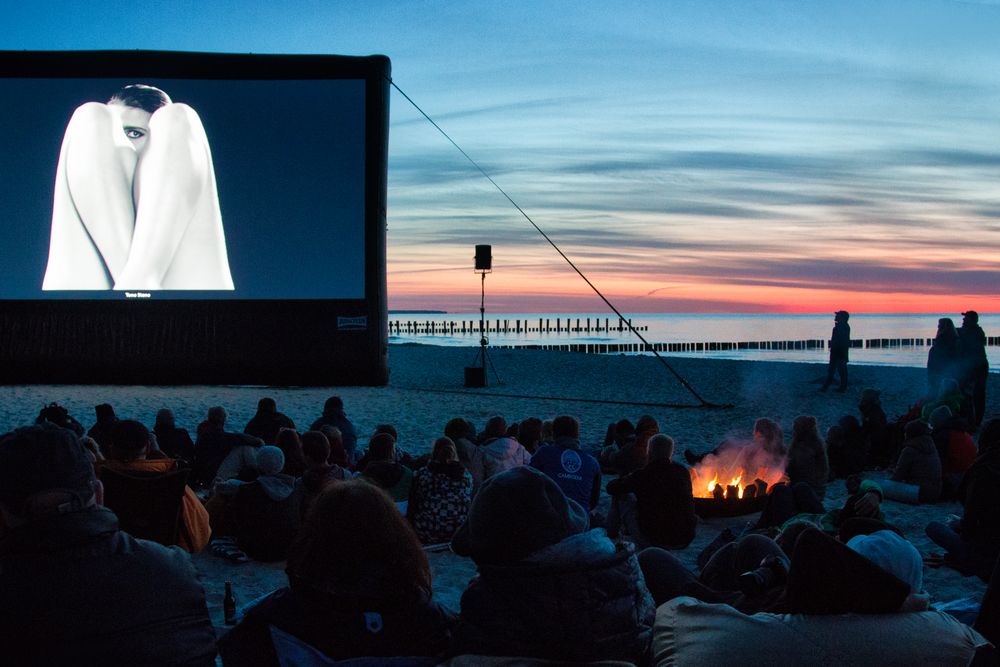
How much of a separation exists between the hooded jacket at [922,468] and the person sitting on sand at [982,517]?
5.83 feet

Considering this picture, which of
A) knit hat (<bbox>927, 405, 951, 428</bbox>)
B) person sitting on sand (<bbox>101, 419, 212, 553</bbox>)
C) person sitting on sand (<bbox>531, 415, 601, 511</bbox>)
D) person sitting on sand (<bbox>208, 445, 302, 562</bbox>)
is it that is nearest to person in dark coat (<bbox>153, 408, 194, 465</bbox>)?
person sitting on sand (<bbox>208, 445, 302, 562</bbox>)

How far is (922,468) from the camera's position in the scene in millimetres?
6133

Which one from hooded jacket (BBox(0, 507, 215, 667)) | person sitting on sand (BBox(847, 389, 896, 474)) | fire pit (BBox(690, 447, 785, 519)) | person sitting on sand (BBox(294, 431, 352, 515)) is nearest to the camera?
hooded jacket (BBox(0, 507, 215, 667))

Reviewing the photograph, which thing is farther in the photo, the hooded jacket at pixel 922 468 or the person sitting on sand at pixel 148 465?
the hooded jacket at pixel 922 468

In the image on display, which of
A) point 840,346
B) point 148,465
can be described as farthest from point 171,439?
point 840,346

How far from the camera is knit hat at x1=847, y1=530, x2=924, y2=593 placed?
2.31m

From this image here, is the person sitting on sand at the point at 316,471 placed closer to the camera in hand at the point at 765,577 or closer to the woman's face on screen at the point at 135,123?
the camera in hand at the point at 765,577

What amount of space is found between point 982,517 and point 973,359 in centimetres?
639

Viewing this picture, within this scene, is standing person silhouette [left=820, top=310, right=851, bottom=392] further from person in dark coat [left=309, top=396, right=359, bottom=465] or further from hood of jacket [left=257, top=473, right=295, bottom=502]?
hood of jacket [left=257, top=473, right=295, bottom=502]

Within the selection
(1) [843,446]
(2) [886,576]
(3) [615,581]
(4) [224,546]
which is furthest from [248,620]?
(1) [843,446]

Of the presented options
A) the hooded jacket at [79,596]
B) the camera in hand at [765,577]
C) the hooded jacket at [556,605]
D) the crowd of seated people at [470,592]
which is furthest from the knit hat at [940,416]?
the hooded jacket at [79,596]

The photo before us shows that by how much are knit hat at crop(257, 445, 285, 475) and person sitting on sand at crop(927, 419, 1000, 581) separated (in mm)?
3290

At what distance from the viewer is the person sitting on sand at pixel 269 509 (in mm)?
4516

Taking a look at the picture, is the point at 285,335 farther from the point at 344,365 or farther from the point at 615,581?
the point at 615,581
